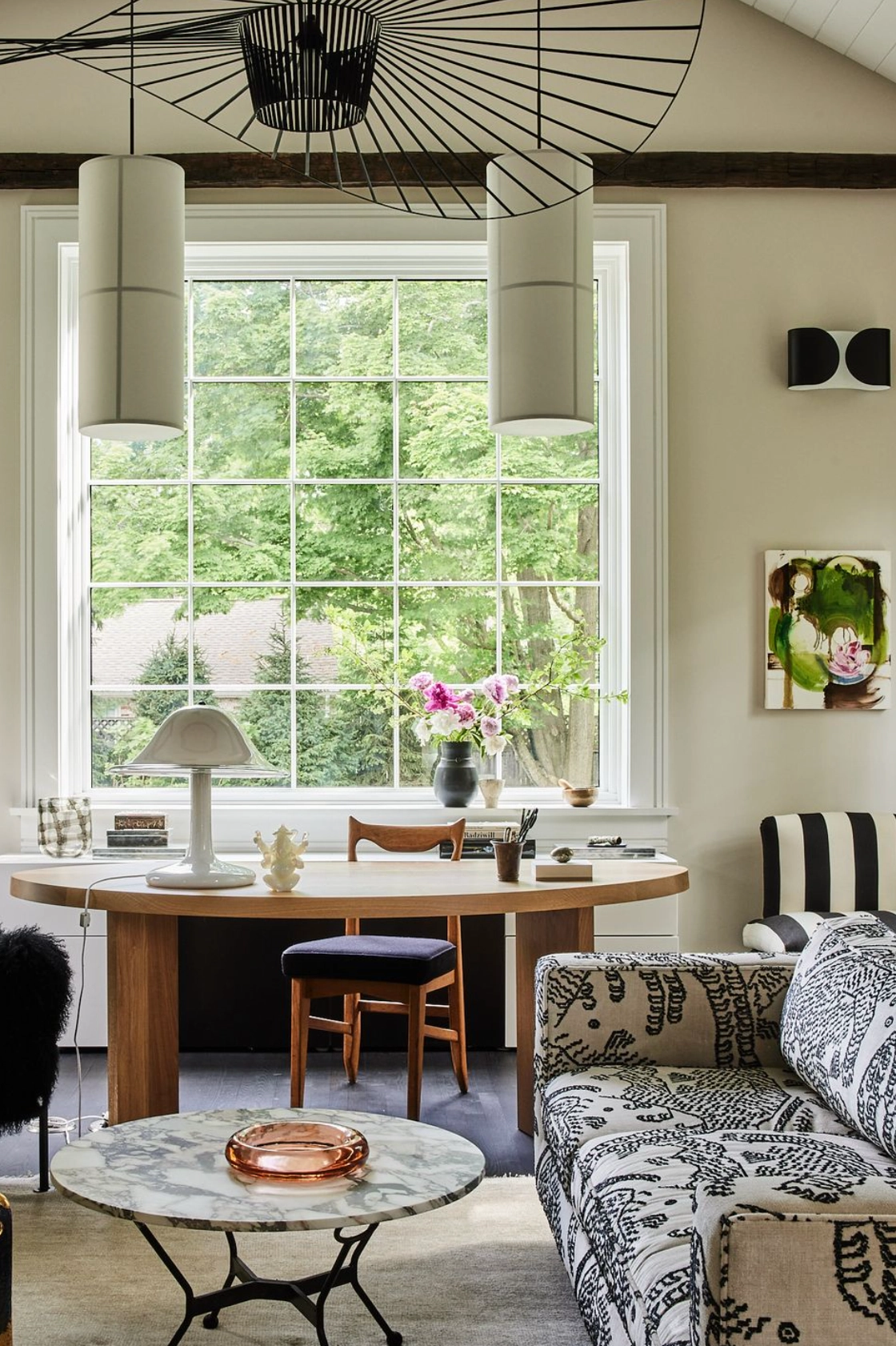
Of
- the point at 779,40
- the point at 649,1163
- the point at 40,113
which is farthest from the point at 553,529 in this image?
the point at 649,1163

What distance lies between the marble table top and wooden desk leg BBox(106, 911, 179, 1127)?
0.98m

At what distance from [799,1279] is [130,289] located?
8.36 ft

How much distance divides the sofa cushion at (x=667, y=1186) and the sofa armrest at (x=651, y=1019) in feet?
1.54

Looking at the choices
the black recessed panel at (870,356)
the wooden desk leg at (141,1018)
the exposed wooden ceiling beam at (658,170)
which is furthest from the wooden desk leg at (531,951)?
the exposed wooden ceiling beam at (658,170)

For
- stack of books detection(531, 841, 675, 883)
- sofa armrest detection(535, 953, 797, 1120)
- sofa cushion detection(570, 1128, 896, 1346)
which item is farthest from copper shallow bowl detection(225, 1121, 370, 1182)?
stack of books detection(531, 841, 675, 883)

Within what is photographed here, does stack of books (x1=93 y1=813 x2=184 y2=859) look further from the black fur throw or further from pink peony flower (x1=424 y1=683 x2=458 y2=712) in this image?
the black fur throw

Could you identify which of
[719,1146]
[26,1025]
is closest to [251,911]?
[26,1025]

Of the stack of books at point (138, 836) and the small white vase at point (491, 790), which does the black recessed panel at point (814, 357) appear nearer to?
the small white vase at point (491, 790)

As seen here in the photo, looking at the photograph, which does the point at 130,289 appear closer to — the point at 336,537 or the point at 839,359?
the point at 336,537

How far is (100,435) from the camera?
130 inches

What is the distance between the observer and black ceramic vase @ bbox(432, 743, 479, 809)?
15.6 feet

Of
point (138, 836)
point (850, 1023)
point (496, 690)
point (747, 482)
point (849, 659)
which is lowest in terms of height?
point (850, 1023)

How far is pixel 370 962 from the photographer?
3547mm

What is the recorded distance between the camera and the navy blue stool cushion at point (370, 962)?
3531 millimetres
